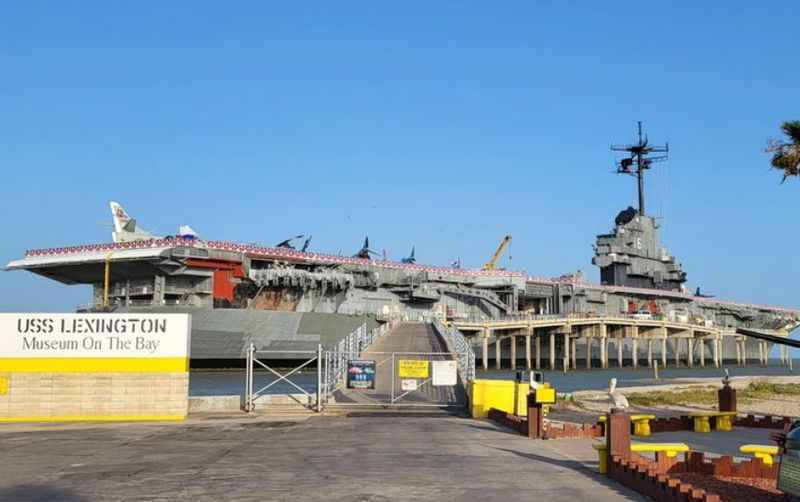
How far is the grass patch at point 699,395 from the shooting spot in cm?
3097

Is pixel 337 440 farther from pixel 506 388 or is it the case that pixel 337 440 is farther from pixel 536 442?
pixel 506 388

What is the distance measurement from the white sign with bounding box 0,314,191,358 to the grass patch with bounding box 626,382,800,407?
1741cm

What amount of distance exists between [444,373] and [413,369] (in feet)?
3.35

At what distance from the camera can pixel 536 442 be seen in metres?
16.5

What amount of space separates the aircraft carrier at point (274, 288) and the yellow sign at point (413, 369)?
35072mm

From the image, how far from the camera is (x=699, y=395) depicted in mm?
33906

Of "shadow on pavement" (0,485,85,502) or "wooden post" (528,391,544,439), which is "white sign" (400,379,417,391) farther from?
"shadow on pavement" (0,485,85,502)

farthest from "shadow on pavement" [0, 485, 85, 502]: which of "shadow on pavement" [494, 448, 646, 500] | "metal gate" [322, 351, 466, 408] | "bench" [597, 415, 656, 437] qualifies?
"metal gate" [322, 351, 466, 408]

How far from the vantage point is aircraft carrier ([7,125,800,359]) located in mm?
59094

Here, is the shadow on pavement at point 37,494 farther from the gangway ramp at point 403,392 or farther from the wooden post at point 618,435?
the gangway ramp at point 403,392

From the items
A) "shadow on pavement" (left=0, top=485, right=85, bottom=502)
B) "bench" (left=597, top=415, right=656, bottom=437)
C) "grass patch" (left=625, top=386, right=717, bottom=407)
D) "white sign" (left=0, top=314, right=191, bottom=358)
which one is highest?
"white sign" (left=0, top=314, right=191, bottom=358)

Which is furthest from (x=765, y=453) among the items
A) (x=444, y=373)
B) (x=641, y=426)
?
(x=444, y=373)

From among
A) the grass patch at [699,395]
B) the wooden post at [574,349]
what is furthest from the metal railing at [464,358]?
the wooden post at [574,349]

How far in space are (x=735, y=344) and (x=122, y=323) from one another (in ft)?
340
